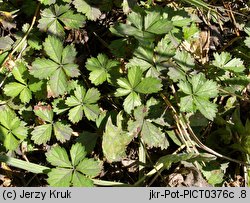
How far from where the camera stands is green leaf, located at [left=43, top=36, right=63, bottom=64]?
96.6 inches

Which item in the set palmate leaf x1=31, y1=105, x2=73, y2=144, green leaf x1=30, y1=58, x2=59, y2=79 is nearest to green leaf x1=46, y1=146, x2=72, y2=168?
palmate leaf x1=31, y1=105, x2=73, y2=144

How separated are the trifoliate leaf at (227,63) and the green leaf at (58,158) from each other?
1.23 m

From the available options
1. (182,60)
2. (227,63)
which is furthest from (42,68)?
(227,63)

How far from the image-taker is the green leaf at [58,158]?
7.72 feet

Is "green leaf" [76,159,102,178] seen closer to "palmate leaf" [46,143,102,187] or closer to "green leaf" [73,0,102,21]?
"palmate leaf" [46,143,102,187]

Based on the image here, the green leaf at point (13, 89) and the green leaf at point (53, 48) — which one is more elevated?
the green leaf at point (53, 48)

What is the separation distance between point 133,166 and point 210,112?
704mm

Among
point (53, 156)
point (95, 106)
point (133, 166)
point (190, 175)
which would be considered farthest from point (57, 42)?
point (190, 175)

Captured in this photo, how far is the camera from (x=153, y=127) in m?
2.47

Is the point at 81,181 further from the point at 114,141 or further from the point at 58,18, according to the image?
the point at 58,18

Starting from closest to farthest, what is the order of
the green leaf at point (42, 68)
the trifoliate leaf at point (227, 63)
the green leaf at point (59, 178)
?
the green leaf at point (59, 178) < the green leaf at point (42, 68) < the trifoliate leaf at point (227, 63)

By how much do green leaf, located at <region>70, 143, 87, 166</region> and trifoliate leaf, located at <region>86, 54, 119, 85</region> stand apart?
44 cm

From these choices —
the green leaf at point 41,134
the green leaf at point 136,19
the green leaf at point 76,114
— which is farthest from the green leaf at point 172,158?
the green leaf at point 136,19

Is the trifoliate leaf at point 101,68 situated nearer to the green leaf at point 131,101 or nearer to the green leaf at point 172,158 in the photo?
the green leaf at point 131,101
